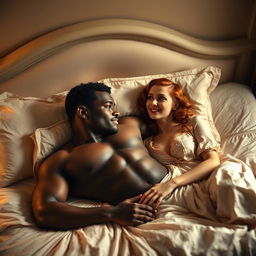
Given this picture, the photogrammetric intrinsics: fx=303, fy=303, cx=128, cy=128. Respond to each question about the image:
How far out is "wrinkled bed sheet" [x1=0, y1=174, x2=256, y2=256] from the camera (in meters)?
1.07

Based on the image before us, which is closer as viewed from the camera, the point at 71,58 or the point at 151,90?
the point at 151,90

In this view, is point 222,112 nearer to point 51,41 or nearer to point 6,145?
point 51,41

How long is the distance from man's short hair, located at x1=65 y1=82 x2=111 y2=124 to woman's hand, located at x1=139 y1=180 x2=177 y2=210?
20.0 inches

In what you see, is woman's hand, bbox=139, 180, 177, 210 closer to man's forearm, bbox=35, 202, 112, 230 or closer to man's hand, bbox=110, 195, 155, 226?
man's hand, bbox=110, 195, 155, 226

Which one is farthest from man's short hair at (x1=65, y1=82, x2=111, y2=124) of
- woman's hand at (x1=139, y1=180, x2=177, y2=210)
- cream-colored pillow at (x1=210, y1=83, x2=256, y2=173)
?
cream-colored pillow at (x1=210, y1=83, x2=256, y2=173)

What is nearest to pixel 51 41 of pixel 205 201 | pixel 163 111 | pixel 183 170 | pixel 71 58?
pixel 71 58

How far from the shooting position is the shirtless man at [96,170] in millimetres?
1234

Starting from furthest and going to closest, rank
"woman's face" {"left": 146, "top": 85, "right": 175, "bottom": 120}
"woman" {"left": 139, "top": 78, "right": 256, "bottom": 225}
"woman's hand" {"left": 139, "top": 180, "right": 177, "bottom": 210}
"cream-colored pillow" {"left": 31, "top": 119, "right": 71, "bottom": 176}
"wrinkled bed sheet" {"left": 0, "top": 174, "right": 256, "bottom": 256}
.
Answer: "woman's face" {"left": 146, "top": 85, "right": 175, "bottom": 120}
"cream-colored pillow" {"left": 31, "top": 119, "right": 71, "bottom": 176}
"woman's hand" {"left": 139, "top": 180, "right": 177, "bottom": 210}
"woman" {"left": 139, "top": 78, "right": 256, "bottom": 225}
"wrinkled bed sheet" {"left": 0, "top": 174, "right": 256, "bottom": 256}

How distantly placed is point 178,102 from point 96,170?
1.89 ft

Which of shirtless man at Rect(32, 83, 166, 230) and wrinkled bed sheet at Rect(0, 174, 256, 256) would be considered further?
shirtless man at Rect(32, 83, 166, 230)

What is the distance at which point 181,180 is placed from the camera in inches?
53.9

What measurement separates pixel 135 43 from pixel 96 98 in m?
0.51

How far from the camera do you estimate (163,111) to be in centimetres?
156

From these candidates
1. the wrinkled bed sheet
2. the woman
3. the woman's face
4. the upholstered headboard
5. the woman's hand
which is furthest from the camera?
the upholstered headboard
